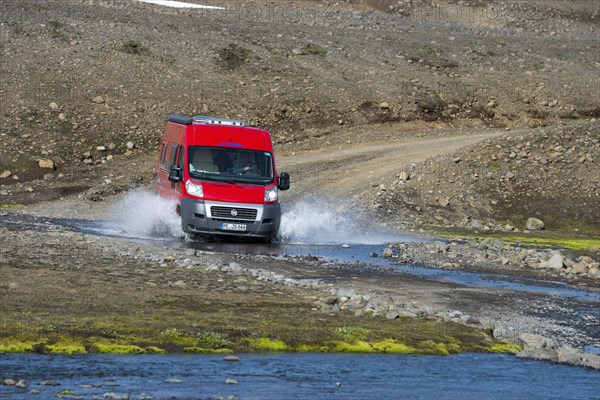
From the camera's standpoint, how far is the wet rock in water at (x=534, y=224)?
1699 inches

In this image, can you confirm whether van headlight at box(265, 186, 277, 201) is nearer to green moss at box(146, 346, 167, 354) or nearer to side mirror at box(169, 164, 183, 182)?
side mirror at box(169, 164, 183, 182)

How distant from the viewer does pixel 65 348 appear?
54.6ft

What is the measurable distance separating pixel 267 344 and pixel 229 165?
1333cm

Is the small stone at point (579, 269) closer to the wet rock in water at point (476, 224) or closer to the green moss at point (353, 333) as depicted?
the wet rock in water at point (476, 224)

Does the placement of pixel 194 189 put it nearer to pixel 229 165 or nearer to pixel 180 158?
pixel 229 165

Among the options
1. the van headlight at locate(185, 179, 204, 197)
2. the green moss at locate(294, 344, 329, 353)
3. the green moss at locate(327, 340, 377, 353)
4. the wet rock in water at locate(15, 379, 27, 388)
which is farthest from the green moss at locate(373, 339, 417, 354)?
the van headlight at locate(185, 179, 204, 197)

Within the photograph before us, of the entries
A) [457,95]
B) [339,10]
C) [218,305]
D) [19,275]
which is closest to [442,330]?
[218,305]

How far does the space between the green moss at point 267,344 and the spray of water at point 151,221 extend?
13119mm

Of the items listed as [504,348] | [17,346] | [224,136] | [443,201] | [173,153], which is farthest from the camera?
[443,201]

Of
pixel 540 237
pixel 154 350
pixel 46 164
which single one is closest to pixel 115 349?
pixel 154 350

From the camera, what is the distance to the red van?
2986 centimetres

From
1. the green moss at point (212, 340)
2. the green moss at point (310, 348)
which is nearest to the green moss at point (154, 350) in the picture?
the green moss at point (212, 340)

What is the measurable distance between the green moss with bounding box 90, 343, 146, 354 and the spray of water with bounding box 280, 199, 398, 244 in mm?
16504

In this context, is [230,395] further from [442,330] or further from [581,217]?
[581,217]
